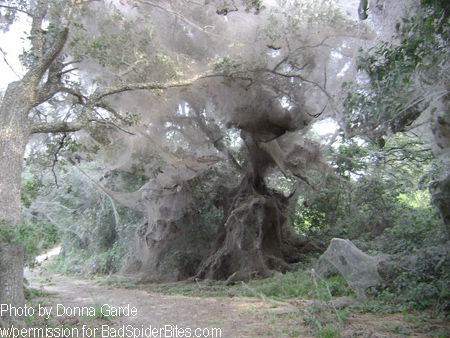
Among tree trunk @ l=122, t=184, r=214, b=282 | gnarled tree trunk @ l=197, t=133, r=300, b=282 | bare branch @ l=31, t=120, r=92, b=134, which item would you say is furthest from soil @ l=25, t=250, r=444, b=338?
tree trunk @ l=122, t=184, r=214, b=282

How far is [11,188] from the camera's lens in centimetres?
427

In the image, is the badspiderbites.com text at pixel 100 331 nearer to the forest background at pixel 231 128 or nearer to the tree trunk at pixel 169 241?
the forest background at pixel 231 128

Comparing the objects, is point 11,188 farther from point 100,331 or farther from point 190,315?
point 190,315

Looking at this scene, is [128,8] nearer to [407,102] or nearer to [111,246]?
[407,102]

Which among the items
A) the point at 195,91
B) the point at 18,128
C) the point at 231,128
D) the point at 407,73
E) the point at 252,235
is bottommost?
the point at 252,235

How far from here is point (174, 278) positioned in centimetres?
985

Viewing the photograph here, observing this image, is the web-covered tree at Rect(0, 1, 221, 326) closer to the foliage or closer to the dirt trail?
the dirt trail

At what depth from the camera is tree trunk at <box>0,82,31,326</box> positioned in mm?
4039

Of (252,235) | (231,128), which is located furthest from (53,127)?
(252,235)

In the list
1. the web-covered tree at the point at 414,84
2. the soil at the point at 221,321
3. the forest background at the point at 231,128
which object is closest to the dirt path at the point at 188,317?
the soil at the point at 221,321

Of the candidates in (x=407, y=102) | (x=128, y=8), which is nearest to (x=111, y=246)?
(x=128, y=8)

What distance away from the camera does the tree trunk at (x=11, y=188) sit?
404 cm

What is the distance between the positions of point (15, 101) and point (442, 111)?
A: 5663 millimetres

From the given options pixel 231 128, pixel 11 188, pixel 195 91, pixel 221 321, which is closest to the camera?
pixel 11 188
